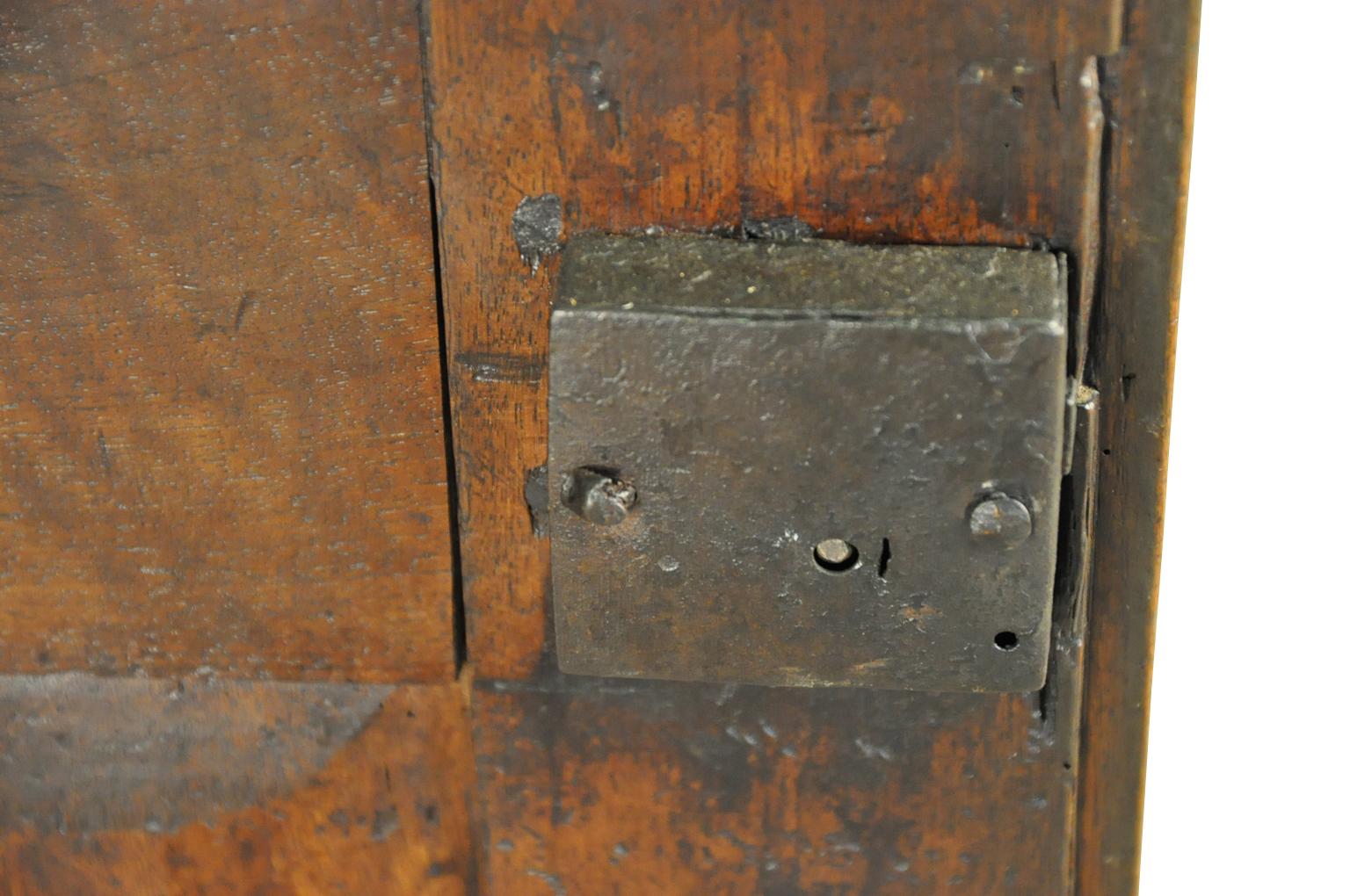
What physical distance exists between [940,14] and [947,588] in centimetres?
19

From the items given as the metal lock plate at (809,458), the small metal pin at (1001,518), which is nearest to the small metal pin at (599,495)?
the metal lock plate at (809,458)

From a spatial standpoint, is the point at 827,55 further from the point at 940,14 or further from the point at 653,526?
the point at 653,526

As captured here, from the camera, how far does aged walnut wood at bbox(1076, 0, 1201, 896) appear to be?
1.38 feet

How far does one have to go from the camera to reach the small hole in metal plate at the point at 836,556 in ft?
1.43

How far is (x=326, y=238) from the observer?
0.47 metres

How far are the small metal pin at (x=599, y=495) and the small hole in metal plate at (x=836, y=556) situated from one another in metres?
0.07

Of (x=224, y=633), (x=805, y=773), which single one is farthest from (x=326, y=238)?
(x=805, y=773)

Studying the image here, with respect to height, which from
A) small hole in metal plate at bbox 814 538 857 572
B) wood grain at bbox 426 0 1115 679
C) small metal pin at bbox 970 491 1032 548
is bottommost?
small hole in metal plate at bbox 814 538 857 572

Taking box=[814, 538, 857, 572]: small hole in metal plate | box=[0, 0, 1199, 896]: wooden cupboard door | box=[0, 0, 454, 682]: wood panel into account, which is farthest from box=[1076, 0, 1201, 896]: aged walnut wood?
box=[0, 0, 454, 682]: wood panel

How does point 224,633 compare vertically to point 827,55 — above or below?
below

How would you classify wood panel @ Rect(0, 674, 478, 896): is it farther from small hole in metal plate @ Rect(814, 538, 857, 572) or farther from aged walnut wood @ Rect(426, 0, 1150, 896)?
small hole in metal plate @ Rect(814, 538, 857, 572)

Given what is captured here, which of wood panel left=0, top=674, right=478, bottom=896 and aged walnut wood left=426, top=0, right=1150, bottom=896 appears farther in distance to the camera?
wood panel left=0, top=674, right=478, bottom=896

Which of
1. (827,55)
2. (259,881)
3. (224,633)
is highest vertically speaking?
(827,55)

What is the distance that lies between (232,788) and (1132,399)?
0.41m
